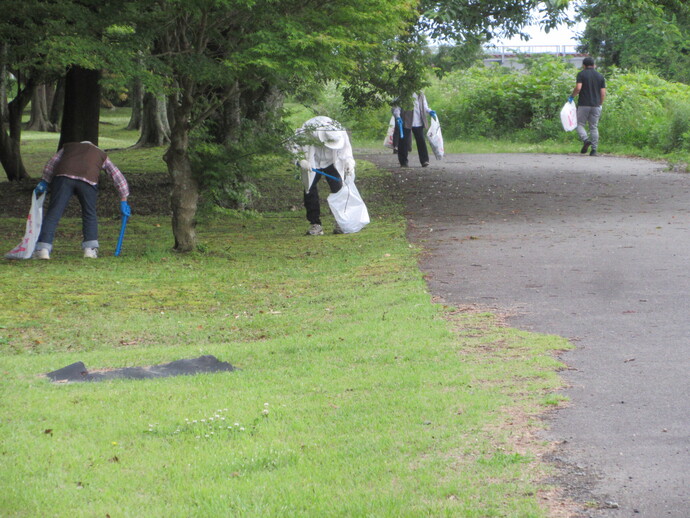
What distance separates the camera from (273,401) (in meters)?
5.67

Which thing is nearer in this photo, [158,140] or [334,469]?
[334,469]

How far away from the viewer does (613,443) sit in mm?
4465

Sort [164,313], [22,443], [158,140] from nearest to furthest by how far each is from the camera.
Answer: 1. [22,443]
2. [164,313]
3. [158,140]

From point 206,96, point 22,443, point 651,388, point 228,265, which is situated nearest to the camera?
point 22,443

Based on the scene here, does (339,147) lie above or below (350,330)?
above

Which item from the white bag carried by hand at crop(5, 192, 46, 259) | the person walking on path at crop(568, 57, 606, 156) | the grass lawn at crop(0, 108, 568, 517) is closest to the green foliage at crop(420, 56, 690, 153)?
the person walking on path at crop(568, 57, 606, 156)

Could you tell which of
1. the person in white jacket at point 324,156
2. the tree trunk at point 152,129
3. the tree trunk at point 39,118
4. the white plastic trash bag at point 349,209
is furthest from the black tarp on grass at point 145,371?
the tree trunk at point 39,118

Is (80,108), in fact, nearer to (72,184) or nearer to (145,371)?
(72,184)

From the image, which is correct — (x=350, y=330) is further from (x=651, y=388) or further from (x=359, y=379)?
(x=651, y=388)

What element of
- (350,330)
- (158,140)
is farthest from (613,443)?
(158,140)

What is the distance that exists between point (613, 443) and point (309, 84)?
10.4 m

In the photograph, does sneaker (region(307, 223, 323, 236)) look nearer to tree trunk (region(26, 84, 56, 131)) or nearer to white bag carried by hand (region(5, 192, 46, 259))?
white bag carried by hand (region(5, 192, 46, 259))

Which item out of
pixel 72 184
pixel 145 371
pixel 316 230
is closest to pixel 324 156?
pixel 316 230

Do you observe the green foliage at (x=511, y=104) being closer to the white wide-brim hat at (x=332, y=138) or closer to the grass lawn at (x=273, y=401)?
the white wide-brim hat at (x=332, y=138)
